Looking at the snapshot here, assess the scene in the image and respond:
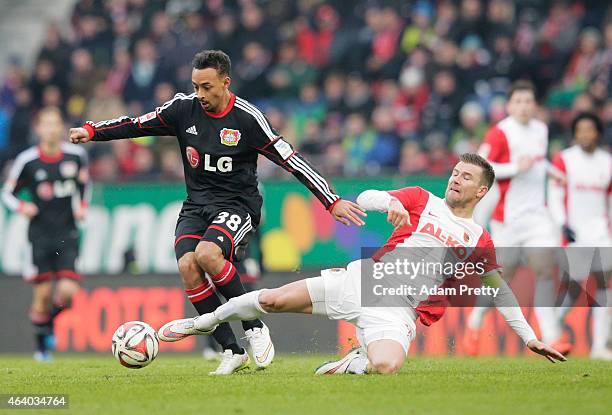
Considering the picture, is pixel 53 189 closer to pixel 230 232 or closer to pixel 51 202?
pixel 51 202

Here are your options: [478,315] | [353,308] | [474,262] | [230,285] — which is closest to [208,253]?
[230,285]

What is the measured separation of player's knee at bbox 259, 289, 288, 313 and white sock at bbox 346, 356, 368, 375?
0.72 m

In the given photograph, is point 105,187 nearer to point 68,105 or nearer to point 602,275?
point 68,105

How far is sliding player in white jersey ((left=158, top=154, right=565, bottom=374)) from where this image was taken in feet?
27.4

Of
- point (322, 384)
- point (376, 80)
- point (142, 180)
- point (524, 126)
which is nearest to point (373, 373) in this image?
point (322, 384)

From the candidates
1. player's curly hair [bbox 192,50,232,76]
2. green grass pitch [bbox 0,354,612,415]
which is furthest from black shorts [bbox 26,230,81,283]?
player's curly hair [bbox 192,50,232,76]

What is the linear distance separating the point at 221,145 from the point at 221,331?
4.82 ft

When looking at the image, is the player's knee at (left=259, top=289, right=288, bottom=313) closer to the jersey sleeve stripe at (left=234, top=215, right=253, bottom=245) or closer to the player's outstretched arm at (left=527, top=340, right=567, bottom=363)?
the jersey sleeve stripe at (left=234, top=215, right=253, bottom=245)

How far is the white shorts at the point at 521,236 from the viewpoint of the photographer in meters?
12.3

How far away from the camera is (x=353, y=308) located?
8445 mm

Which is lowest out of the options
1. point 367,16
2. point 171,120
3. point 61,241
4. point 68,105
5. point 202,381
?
point 202,381

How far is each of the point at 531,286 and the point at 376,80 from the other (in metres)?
5.84

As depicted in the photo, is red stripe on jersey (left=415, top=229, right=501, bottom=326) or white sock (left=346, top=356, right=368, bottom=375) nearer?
white sock (left=346, top=356, right=368, bottom=375)

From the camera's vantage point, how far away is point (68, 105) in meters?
20.3
